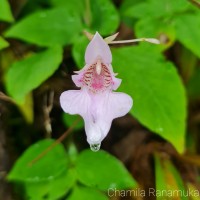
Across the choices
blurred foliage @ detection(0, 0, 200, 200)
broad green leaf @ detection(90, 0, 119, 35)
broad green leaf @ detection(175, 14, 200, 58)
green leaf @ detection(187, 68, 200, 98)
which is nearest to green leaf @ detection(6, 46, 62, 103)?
blurred foliage @ detection(0, 0, 200, 200)

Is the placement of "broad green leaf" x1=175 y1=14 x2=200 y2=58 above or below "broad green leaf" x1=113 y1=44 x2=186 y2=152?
above

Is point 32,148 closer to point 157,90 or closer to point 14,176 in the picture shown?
point 14,176

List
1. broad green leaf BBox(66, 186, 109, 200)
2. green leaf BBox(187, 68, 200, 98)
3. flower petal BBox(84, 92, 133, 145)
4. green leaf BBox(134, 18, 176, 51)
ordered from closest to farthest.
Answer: flower petal BBox(84, 92, 133, 145) < broad green leaf BBox(66, 186, 109, 200) < green leaf BBox(134, 18, 176, 51) < green leaf BBox(187, 68, 200, 98)

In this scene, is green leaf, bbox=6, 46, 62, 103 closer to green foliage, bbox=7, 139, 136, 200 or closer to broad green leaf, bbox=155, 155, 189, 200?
green foliage, bbox=7, 139, 136, 200

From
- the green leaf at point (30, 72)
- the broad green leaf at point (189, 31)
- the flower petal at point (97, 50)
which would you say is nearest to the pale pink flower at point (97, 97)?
the flower petal at point (97, 50)

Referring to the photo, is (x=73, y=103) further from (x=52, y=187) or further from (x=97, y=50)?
(x=52, y=187)

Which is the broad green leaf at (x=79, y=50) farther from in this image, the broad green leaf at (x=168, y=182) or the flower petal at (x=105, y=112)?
the broad green leaf at (x=168, y=182)

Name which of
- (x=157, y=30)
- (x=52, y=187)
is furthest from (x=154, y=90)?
(x=52, y=187)

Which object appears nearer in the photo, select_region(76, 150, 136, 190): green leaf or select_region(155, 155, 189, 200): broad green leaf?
select_region(76, 150, 136, 190): green leaf
